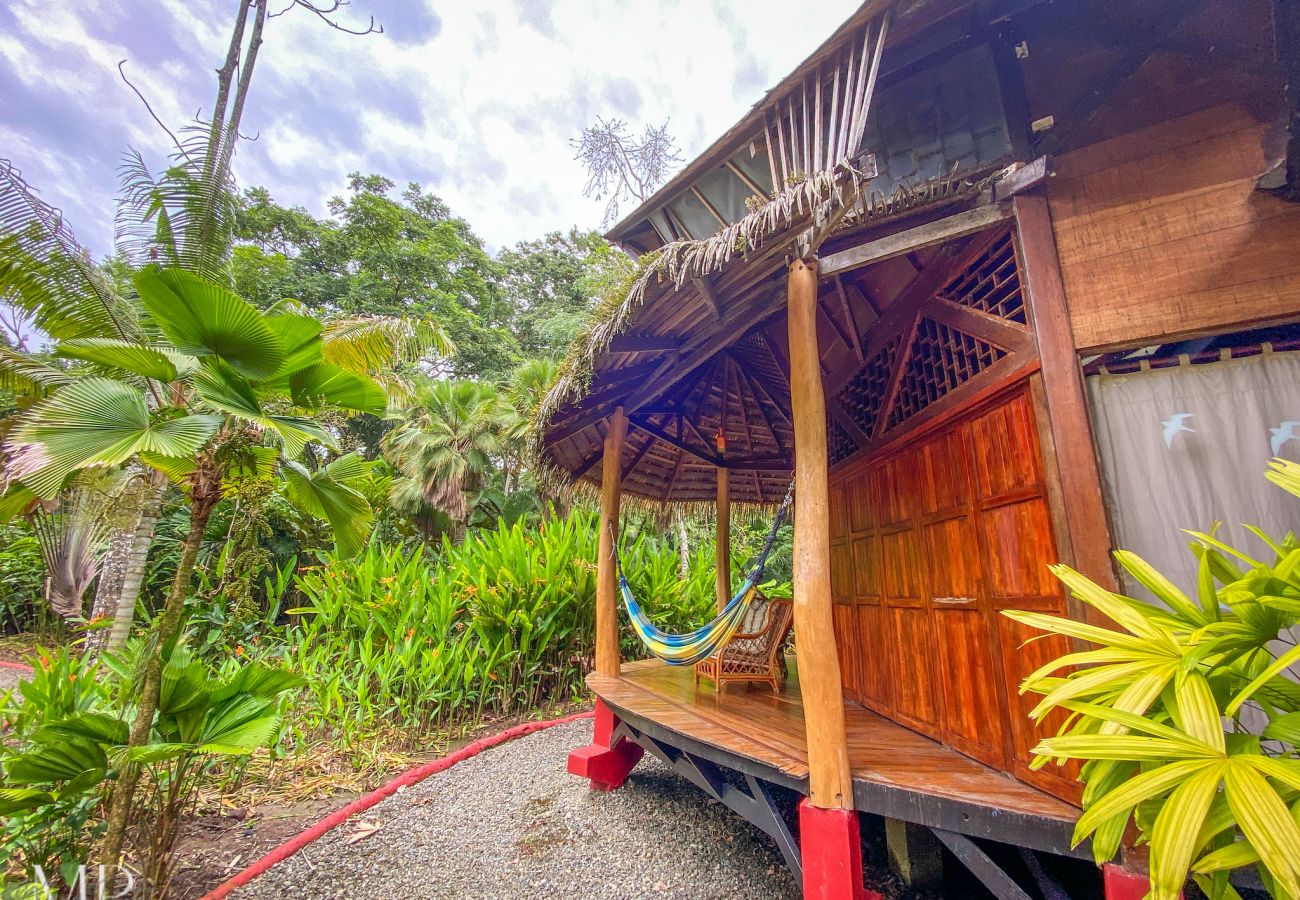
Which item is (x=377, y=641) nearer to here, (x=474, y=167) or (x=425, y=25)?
(x=425, y=25)

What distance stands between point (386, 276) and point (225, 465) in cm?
1404

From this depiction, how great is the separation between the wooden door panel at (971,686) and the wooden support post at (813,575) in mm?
510

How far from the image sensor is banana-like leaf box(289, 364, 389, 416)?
7.25 feet

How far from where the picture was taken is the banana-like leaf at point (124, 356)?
190cm

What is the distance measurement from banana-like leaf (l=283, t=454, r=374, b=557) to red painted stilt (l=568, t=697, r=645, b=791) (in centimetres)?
165

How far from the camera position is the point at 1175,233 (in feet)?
5.75

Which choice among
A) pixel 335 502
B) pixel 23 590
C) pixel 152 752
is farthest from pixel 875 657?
pixel 23 590

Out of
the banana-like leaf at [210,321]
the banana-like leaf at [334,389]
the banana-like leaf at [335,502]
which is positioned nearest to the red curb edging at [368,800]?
the banana-like leaf at [335,502]

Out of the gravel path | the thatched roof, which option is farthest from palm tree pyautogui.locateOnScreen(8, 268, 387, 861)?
the thatched roof

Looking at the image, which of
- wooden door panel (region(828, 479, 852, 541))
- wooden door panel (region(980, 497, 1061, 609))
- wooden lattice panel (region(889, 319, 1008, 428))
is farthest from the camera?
wooden door panel (region(828, 479, 852, 541))

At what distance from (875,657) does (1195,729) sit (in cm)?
215

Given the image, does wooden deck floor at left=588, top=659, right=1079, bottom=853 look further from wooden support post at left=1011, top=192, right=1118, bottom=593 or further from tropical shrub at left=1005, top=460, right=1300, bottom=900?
wooden support post at left=1011, top=192, right=1118, bottom=593

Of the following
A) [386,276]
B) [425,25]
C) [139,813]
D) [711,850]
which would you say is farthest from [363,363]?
[425,25]

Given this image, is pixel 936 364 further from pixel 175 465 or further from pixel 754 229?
pixel 175 465
